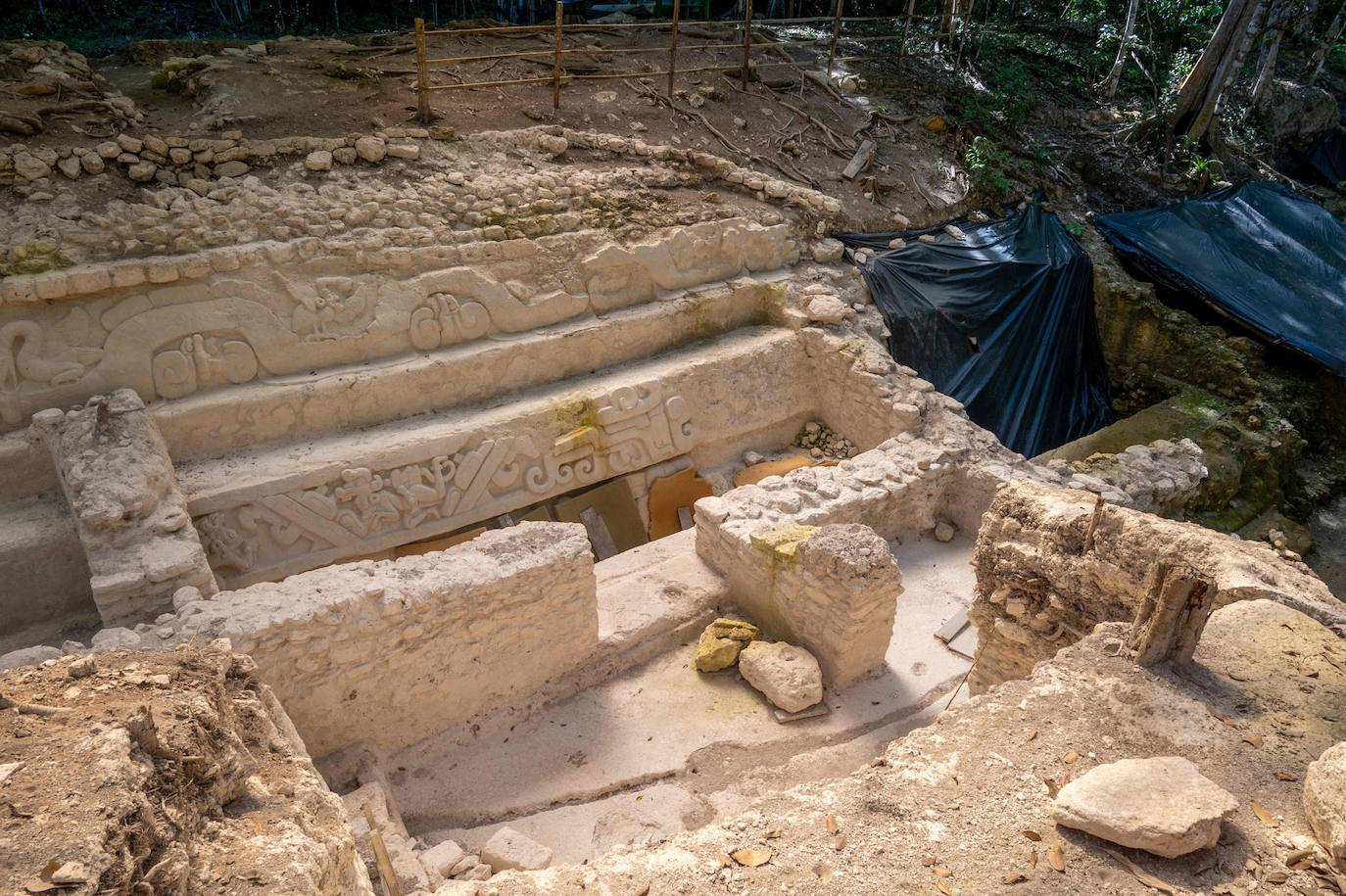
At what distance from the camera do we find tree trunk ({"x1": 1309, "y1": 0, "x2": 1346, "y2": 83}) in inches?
483

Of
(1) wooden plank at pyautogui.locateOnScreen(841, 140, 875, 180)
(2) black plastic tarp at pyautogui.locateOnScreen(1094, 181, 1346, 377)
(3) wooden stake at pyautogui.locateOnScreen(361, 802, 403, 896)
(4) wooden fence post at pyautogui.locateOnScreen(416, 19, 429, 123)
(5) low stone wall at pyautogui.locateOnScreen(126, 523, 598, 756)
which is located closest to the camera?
(3) wooden stake at pyautogui.locateOnScreen(361, 802, 403, 896)

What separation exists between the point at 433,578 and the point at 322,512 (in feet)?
5.01

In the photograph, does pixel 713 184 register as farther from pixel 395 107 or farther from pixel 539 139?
pixel 395 107

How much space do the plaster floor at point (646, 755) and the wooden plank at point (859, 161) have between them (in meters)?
5.07

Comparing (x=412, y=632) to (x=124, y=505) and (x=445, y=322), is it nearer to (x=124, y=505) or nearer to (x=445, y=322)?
(x=124, y=505)

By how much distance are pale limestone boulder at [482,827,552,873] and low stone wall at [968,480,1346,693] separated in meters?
2.36

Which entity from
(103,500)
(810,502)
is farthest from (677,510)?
(103,500)

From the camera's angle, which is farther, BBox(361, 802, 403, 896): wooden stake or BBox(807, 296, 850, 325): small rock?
BBox(807, 296, 850, 325): small rock

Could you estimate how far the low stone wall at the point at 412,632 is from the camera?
3.90m

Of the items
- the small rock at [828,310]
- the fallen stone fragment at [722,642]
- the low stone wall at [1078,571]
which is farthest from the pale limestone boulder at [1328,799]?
Result: the small rock at [828,310]

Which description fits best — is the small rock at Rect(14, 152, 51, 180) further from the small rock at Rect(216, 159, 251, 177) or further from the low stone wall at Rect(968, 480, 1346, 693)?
the low stone wall at Rect(968, 480, 1346, 693)

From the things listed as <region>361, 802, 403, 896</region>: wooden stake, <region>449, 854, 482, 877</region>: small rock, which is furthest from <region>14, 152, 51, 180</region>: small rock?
<region>449, 854, 482, 877</region>: small rock

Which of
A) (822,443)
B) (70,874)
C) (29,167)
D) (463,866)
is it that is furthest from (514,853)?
(29,167)

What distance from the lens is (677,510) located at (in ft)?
22.0
